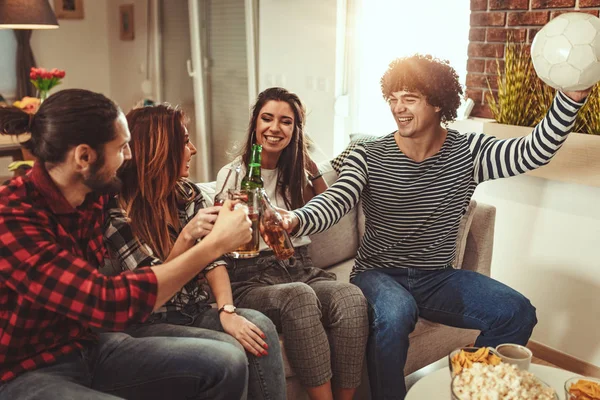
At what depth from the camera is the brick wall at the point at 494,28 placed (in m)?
2.62

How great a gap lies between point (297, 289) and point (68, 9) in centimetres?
513

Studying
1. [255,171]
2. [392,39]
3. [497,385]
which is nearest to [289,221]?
[255,171]

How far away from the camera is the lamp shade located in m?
3.11

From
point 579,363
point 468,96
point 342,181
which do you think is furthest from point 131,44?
point 579,363

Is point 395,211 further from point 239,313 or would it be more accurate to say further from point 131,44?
point 131,44

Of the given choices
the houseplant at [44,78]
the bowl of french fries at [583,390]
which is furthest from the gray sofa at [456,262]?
the houseplant at [44,78]

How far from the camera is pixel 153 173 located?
1.76 meters

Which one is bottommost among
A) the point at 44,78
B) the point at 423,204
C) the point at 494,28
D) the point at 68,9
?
the point at 423,204

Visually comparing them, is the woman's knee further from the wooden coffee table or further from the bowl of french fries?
the bowl of french fries

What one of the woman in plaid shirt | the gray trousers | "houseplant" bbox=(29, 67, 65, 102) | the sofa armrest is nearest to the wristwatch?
the woman in plaid shirt

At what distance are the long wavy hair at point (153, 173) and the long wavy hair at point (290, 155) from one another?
16.6 inches

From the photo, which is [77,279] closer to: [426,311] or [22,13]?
[426,311]

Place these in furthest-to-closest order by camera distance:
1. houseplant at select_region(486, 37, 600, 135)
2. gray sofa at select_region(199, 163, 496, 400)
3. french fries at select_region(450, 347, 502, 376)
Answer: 1. houseplant at select_region(486, 37, 600, 135)
2. gray sofa at select_region(199, 163, 496, 400)
3. french fries at select_region(450, 347, 502, 376)

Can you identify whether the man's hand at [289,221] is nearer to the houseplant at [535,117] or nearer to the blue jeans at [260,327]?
the blue jeans at [260,327]
